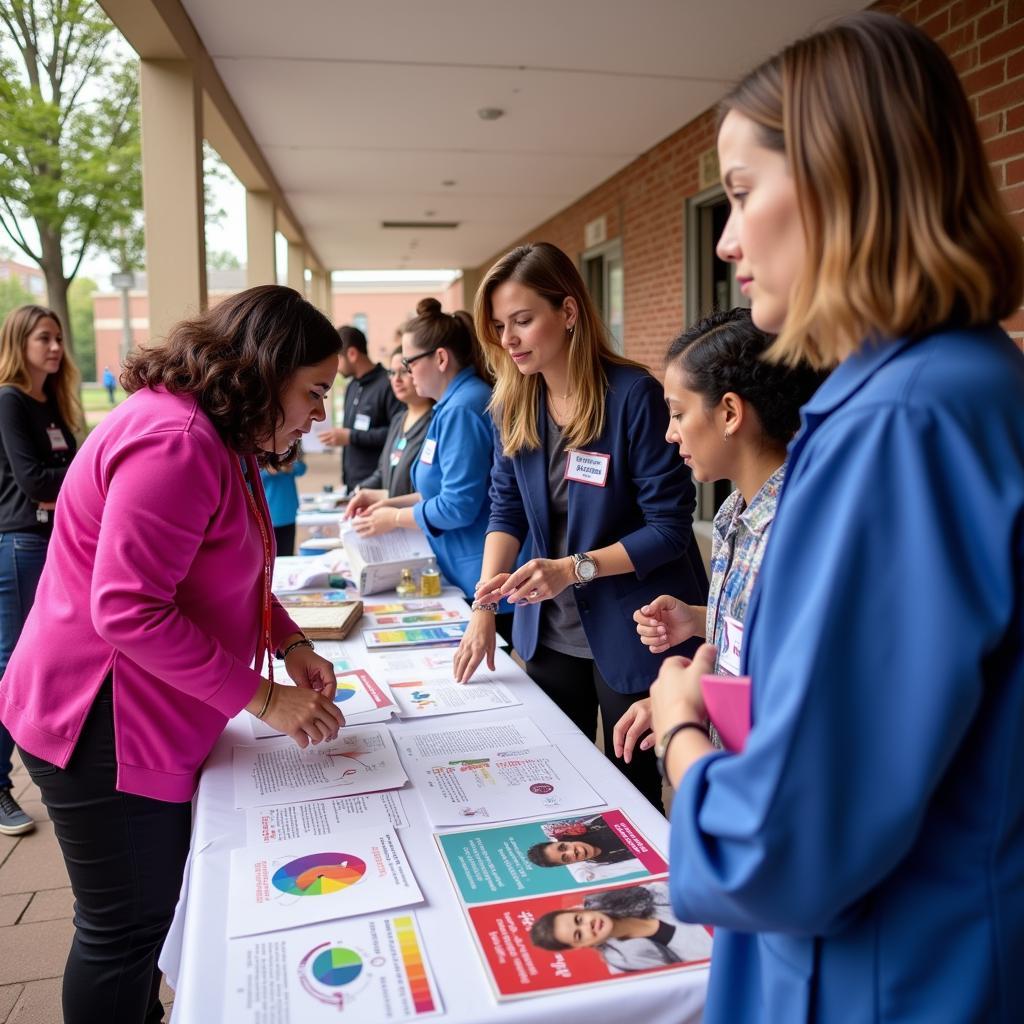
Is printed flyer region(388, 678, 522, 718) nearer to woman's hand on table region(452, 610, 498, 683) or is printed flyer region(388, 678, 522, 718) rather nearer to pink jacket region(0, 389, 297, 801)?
woman's hand on table region(452, 610, 498, 683)

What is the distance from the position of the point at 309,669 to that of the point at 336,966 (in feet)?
2.61

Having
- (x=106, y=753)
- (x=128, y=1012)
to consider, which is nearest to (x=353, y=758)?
(x=106, y=753)

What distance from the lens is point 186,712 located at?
1462 mm

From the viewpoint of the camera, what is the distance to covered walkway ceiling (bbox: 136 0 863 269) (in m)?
4.33

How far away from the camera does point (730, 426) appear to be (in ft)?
4.57

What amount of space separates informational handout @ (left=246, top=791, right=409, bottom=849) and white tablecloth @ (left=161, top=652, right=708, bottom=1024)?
2 centimetres

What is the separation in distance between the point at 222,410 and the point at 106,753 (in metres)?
0.60

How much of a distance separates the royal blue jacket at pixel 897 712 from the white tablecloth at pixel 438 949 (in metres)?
0.32

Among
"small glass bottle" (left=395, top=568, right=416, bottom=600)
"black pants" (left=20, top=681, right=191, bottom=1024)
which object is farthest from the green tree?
"black pants" (left=20, top=681, right=191, bottom=1024)

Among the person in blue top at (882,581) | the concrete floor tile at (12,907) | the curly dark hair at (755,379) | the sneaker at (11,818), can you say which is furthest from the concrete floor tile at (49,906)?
the person in blue top at (882,581)

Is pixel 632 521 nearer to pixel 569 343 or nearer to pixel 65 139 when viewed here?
pixel 569 343

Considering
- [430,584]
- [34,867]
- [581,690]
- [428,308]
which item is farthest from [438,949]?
[428,308]

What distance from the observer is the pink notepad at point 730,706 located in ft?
2.41

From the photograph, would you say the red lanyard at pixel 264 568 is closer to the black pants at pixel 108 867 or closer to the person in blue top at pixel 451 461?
the black pants at pixel 108 867
